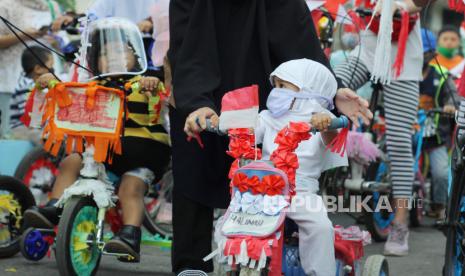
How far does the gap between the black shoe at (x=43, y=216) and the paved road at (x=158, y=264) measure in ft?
1.06

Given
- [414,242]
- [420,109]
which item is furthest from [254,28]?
[420,109]

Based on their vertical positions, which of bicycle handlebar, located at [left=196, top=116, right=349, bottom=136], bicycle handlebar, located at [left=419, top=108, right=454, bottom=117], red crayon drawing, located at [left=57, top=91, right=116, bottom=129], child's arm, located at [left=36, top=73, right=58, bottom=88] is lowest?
bicycle handlebar, located at [left=196, top=116, right=349, bottom=136]

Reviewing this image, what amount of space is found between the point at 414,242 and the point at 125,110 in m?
3.24

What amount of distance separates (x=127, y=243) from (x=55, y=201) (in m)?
0.57

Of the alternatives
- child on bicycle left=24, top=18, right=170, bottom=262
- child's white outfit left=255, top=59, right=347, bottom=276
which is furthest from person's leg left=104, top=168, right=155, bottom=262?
child's white outfit left=255, top=59, right=347, bottom=276

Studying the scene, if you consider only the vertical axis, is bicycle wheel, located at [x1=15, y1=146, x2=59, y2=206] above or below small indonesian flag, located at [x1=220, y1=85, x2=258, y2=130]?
below

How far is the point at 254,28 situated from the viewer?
4535 mm

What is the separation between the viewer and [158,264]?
6.27 metres

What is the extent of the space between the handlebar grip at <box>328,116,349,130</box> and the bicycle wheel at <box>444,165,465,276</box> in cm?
79

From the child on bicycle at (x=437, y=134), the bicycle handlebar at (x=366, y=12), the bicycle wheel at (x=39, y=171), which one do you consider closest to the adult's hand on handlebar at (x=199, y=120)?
the bicycle handlebar at (x=366, y=12)

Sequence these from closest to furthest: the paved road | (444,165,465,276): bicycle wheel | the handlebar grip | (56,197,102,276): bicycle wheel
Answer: the handlebar grip, (444,165,465,276): bicycle wheel, (56,197,102,276): bicycle wheel, the paved road

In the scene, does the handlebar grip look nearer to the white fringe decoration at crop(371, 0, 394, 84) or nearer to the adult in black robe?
the adult in black robe

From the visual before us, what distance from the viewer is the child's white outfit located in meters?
3.99

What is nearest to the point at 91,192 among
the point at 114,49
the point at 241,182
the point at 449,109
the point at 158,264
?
the point at 114,49
